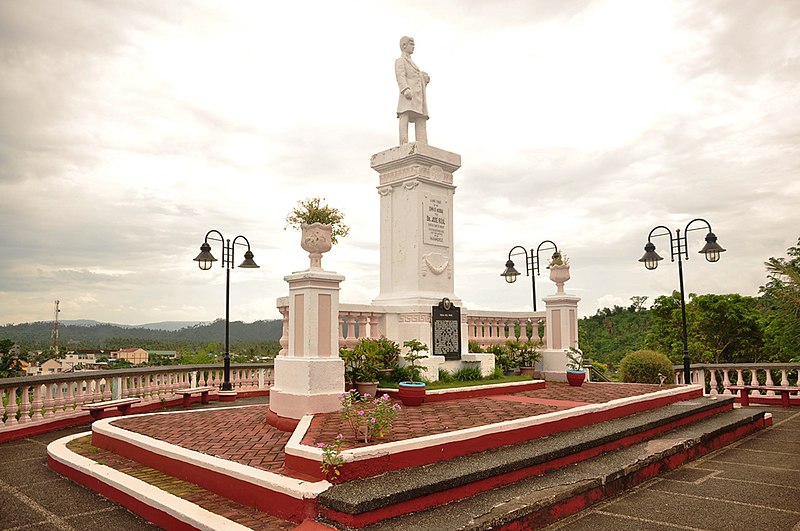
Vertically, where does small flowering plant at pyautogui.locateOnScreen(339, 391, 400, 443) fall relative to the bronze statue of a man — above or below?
below

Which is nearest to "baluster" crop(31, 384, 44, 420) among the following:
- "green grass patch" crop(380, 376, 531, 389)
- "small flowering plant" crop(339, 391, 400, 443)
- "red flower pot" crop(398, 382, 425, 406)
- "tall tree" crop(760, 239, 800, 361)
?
"green grass patch" crop(380, 376, 531, 389)

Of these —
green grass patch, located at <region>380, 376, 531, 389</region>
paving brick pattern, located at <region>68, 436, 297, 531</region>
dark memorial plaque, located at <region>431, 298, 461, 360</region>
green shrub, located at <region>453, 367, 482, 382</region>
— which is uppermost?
dark memorial plaque, located at <region>431, 298, 461, 360</region>

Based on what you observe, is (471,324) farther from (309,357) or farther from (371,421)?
(371,421)

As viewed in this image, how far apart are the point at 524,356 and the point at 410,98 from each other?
699 centimetres

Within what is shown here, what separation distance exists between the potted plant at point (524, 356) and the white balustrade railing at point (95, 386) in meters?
7.04

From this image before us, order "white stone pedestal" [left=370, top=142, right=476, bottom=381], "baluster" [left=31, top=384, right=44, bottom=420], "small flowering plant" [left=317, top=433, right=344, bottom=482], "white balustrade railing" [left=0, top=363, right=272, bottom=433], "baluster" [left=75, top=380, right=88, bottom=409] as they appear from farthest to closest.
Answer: "white stone pedestal" [left=370, top=142, right=476, bottom=381]
"baluster" [left=75, top=380, right=88, bottom=409]
"baluster" [left=31, top=384, right=44, bottom=420]
"white balustrade railing" [left=0, top=363, right=272, bottom=433]
"small flowering plant" [left=317, top=433, right=344, bottom=482]

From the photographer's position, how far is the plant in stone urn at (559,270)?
1466 centimetres

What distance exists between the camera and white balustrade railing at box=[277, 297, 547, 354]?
36.7 ft

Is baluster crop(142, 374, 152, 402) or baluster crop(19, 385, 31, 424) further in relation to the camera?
baluster crop(142, 374, 152, 402)

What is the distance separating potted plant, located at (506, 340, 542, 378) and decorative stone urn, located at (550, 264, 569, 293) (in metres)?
1.68

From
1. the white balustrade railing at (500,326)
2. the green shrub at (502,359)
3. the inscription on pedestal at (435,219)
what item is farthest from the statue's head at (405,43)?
the green shrub at (502,359)

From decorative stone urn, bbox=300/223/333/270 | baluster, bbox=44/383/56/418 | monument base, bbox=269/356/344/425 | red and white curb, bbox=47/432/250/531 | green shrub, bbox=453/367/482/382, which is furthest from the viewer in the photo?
green shrub, bbox=453/367/482/382

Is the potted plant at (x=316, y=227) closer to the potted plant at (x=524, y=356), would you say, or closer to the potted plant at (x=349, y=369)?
the potted plant at (x=349, y=369)

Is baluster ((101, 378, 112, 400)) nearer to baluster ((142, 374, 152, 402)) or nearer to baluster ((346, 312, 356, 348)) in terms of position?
baluster ((142, 374, 152, 402))
